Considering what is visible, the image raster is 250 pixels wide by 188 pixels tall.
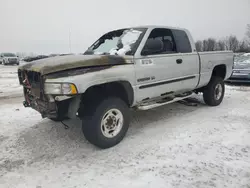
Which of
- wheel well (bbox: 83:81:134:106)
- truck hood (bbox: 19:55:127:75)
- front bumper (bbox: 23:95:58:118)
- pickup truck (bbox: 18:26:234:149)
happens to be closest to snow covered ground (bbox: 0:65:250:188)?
pickup truck (bbox: 18:26:234:149)

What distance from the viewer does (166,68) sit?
14.4 feet

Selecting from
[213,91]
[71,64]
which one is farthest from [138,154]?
[213,91]

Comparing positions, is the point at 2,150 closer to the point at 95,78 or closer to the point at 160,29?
the point at 95,78

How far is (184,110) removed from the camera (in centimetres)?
575

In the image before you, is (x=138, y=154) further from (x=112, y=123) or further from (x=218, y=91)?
(x=218, y=91)

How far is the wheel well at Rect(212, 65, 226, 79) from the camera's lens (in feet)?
20.0

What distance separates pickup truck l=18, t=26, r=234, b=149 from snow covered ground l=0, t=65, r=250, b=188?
18.6 inches

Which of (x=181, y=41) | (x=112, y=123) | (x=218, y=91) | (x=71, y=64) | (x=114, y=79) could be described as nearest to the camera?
(x=71, y=64)

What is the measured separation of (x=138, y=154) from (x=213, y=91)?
342cm

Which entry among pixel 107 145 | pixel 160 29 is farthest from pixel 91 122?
pixel 160 29

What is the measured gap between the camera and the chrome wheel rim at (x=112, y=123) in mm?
3559

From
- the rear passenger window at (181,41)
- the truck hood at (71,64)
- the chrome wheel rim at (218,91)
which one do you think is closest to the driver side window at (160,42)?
the rear passenger window at (181,41)

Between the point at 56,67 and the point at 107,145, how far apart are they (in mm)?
1445

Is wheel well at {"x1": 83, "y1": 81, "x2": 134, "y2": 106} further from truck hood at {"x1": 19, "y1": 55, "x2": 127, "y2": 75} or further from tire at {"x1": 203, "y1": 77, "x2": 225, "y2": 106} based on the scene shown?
tire at {"x1": 203, "y1": 77, "x2": 225, "y2": 106}
